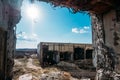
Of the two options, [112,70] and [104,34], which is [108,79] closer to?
[112,70]

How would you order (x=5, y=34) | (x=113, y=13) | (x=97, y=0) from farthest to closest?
1. (x=5, y=34)
2. (x=113, y=13)
3. (x=97, y=0)

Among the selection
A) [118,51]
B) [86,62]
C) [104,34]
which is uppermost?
[104,34]

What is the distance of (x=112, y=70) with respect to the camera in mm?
5191

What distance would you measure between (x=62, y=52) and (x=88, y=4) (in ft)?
64.2

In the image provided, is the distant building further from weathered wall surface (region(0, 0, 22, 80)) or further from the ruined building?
weathered wall surface (region(0, 0, 22, 80))

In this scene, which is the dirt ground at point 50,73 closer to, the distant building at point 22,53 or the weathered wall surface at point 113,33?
the weathered wall surface at point 113,33

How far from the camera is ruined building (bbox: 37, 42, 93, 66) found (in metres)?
23.2

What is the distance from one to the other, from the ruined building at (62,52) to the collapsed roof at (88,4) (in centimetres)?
1754

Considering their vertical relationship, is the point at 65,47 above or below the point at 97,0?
below

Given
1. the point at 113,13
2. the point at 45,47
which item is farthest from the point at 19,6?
the point at 45,47

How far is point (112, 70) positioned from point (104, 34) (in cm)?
103

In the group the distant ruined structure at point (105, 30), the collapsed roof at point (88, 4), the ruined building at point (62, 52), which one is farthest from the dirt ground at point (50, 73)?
the collapsed roof at point (88, 4)

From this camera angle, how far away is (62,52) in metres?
24.5

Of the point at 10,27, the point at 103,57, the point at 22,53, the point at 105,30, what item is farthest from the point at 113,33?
the point at 22,53
